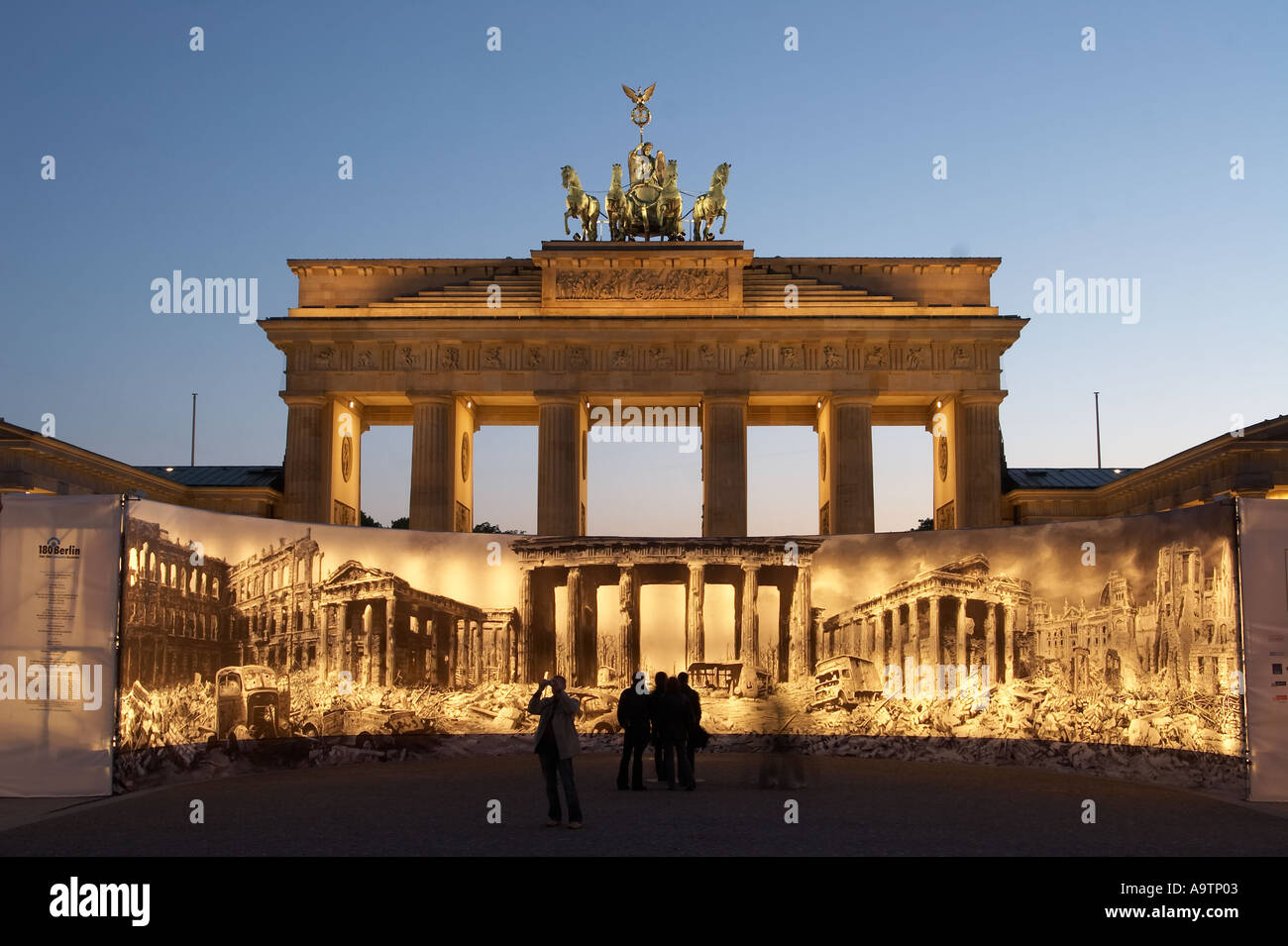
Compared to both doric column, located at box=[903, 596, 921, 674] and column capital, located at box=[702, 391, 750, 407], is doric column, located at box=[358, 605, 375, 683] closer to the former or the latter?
doric column, located at box=[903, 596, 921, 674]

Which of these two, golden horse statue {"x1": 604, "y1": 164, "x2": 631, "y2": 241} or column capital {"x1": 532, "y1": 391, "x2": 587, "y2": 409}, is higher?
golden horse statue {"x1": 604, "y1": 164, "x2": 631, "y2": 241}

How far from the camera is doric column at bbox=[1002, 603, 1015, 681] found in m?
20.3

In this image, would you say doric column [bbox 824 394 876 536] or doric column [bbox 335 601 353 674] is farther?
doric column [bbox 824 394 876 536]

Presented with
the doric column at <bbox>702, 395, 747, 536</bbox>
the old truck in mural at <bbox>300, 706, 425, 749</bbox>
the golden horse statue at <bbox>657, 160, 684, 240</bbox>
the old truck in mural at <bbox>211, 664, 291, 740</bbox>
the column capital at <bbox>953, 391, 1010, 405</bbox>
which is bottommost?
the old truck in mural at <bbox>300, 706, 425, 749</bbox>

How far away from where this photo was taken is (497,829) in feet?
42.5

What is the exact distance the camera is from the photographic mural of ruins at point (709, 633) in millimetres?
17656

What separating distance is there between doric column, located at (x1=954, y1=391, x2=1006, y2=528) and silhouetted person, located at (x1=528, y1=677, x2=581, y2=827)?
36448 millimetres

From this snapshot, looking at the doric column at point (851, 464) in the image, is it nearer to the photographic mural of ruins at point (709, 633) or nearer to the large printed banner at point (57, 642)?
the photographic mural of ruins at point (709, 633)

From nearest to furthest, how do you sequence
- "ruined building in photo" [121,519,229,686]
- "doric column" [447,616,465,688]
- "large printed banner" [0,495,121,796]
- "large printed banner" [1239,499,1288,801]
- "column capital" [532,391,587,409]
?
"large printed banner" [1239,499,1288,801] → "large printed banner" [0,495,121,796] → "ruined building in photo" [121,519,229,686] → "doric column" [447,616,465,688] → "column capital" [532,391,587,409]

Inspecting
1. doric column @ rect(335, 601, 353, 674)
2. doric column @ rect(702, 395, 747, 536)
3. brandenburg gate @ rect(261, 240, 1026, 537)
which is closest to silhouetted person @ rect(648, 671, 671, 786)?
doric column @ rect(335, 601, 353, 674)

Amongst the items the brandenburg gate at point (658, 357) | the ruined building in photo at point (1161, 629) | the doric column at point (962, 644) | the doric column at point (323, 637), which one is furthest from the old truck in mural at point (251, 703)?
the brandenburg gate at point (658, 357)

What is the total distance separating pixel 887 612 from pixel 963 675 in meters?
1.75

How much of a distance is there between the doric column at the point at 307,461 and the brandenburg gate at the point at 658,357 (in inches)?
3.0
